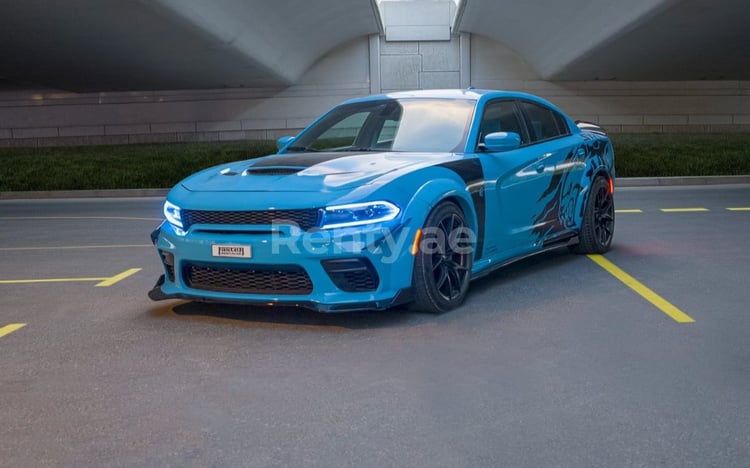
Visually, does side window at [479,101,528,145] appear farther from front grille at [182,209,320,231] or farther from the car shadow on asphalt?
front grille at [182,209,320,231]

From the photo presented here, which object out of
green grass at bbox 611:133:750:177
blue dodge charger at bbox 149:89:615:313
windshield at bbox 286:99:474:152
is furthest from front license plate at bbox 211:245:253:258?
green grass at bbox 611:133:750:177

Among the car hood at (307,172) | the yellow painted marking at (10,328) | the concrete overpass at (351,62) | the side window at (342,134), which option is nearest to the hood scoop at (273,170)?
the car hood at (307,172)

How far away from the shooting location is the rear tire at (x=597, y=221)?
26.4 feet

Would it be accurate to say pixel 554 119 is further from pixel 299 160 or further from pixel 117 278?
pixel 117 278

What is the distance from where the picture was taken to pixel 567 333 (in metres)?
5.38

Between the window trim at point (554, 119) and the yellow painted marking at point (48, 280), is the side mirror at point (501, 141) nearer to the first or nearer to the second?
the window trim at point (554, 119)

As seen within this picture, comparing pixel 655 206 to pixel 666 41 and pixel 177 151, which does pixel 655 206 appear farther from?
pixel 177 151

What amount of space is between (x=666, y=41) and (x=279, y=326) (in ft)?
70.8

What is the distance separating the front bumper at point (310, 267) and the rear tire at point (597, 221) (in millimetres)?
3033

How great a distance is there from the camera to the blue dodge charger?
5.38 m

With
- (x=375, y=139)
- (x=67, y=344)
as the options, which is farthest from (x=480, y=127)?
(x=67, y=344)

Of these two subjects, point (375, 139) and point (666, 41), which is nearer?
point (375, 139)

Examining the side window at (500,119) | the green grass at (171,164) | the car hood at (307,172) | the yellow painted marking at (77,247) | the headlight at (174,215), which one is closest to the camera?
Answer: the car hood at (307,172)

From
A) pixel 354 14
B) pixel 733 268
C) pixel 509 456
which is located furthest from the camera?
pixel 354 14
